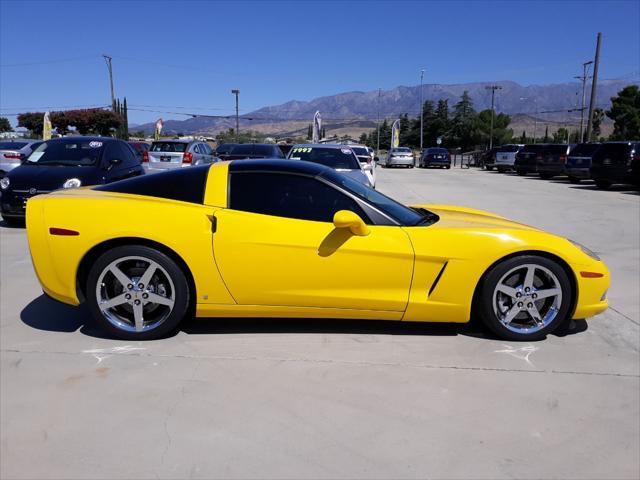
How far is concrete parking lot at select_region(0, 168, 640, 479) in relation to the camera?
259 centimetres

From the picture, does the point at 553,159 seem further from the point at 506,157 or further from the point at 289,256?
the point at 289,256

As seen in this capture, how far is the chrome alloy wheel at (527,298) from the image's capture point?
400cm

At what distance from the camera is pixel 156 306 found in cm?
401

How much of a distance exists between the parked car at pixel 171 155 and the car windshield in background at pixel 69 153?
581 centimetres

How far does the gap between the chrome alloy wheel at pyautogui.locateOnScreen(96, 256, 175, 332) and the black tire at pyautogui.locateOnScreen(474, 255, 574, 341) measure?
2.31m

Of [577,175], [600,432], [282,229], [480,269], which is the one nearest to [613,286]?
[480,269]

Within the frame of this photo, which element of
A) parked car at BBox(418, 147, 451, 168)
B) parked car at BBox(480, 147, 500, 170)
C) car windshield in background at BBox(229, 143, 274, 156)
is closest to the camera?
car windshield in background at BBox(229, 143, 274, 156)

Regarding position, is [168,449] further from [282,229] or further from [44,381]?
[282,229]

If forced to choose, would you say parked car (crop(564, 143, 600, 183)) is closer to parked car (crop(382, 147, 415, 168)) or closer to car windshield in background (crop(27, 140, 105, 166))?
parked car (crop(382, 147, 415, 168))

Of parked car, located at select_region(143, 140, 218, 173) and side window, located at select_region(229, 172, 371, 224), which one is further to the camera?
parked car, located at select_region(143, 140, 218, 173)

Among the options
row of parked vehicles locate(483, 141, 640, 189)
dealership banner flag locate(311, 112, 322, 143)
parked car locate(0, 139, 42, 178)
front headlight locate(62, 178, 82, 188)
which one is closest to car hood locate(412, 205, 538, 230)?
front headlight locate(62, 178, 82, 188)

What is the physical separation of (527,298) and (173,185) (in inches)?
112

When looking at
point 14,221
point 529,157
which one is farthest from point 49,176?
point 529,157

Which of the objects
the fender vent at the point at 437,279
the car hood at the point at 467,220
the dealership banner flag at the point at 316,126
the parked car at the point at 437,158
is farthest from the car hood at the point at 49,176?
the dealership banner flag at the point at 316,126
